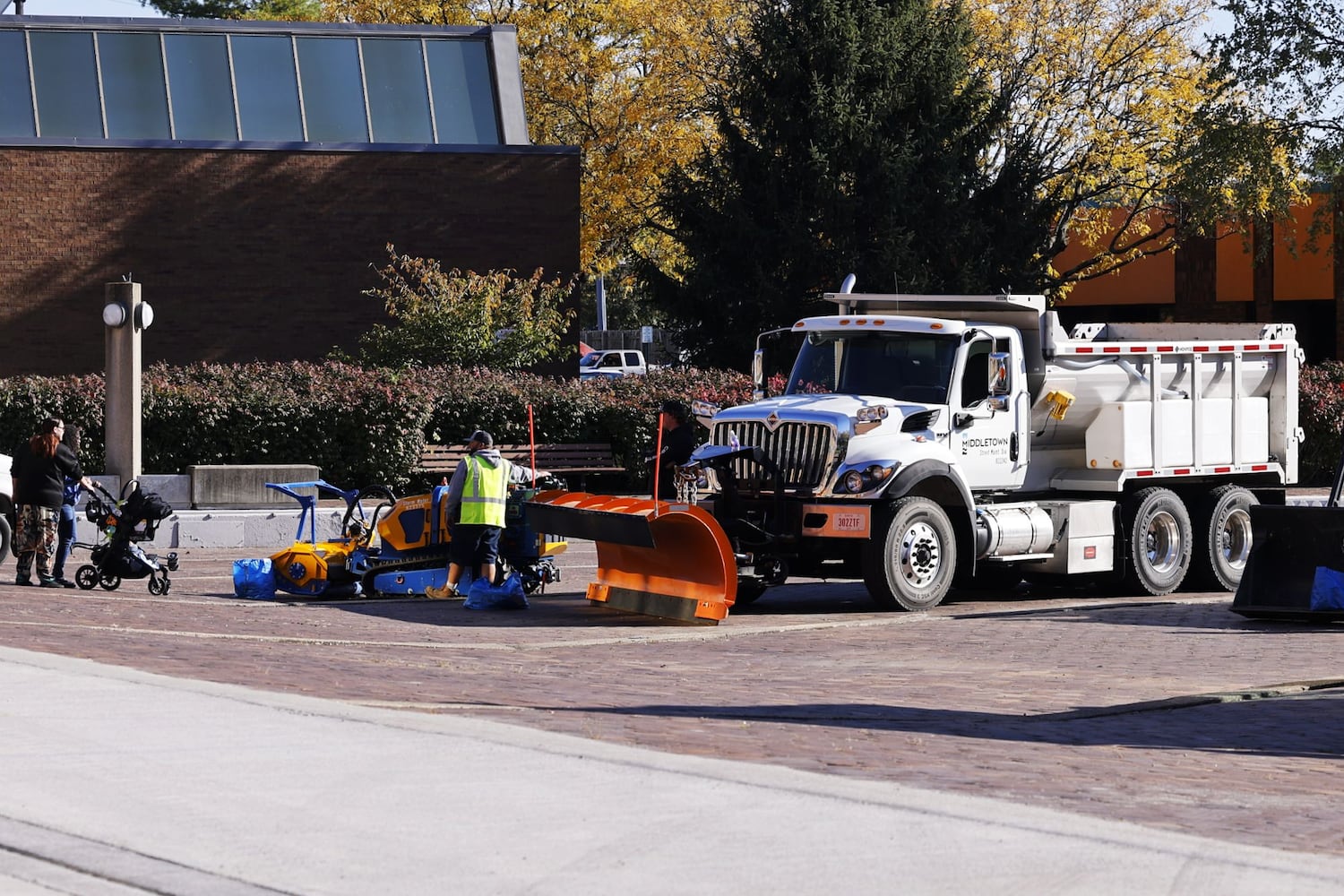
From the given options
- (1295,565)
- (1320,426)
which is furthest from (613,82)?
(1295,565)

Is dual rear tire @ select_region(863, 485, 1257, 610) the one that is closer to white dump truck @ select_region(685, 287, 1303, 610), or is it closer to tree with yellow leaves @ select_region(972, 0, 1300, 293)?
white dump truck @ select_region(685, 287, 1303, 610)

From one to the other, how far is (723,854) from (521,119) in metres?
33.1

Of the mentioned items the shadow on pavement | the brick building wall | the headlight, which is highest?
the brick building wall

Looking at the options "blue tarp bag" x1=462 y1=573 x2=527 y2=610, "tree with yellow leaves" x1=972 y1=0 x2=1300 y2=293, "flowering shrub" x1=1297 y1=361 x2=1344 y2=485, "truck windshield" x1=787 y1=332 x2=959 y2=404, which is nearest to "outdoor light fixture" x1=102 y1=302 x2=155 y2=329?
"blue tarp bag" x1=462 y1=573 x2=527 y2=610

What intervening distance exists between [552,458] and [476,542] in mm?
11925

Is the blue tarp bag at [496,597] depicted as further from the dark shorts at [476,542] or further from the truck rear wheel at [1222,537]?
the truck rear wheel at [1222,537]

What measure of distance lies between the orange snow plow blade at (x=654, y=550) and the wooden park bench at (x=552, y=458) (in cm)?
1109

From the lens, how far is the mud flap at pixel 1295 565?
15758 mm

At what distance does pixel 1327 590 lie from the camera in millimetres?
15758

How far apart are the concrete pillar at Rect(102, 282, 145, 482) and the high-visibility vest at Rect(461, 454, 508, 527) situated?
951 cm

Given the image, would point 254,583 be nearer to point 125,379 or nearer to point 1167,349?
point 125,379

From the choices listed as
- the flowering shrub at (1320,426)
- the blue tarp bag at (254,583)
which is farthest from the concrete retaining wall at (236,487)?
the flowering shrub at (1320,426)

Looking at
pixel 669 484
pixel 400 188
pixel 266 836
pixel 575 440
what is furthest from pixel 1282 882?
pixel 400 188

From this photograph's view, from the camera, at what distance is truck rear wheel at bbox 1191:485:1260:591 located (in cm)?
1958
